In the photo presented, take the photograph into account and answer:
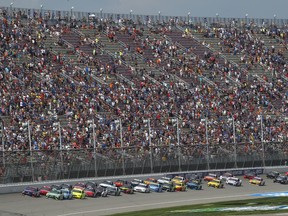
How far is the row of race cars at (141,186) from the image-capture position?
6019 centimetres

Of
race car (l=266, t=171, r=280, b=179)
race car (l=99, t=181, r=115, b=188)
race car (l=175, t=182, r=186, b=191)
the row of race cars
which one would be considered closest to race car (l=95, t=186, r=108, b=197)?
the row of race cars

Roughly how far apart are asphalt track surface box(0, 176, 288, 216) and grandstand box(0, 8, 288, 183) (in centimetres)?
354

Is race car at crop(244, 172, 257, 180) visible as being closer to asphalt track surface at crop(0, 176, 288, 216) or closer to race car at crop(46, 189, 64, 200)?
asphalt track surface at crop(0, 176, 288, 216)

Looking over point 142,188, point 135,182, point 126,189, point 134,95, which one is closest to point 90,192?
point 126,189

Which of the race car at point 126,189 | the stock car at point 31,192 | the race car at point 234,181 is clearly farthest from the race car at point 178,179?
the stock car at point 31,192

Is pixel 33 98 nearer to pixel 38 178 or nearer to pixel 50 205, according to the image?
pixel 38 178

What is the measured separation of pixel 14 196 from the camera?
60.0m

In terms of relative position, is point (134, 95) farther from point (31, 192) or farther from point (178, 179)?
point (31, 192)

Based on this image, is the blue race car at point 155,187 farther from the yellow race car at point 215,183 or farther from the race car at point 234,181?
the race car at point 234,181

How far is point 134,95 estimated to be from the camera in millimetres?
81625

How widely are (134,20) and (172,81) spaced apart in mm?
16259

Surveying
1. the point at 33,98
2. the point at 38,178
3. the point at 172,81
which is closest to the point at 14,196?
the point at 38,178

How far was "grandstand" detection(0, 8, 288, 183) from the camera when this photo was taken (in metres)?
66.1

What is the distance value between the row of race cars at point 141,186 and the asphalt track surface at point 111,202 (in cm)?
57
